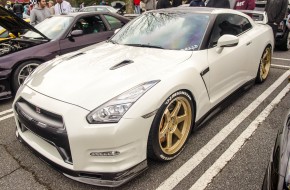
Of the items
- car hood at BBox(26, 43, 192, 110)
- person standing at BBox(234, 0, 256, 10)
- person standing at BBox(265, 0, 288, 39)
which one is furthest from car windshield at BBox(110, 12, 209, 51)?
person standing at BBox(265, 0, 288, 39)

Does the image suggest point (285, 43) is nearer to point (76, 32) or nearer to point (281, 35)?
point (281, 35)

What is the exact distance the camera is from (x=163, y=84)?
102 inches

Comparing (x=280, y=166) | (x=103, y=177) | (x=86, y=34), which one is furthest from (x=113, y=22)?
(x=280, y=166)

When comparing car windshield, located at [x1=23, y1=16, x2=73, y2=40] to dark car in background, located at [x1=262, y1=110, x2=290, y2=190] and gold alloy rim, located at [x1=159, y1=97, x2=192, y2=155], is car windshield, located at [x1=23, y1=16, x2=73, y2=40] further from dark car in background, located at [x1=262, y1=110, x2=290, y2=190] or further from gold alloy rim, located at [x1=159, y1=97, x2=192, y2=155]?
dark car in background, located at [x1=262, y1=110, x2=290, y2=190]

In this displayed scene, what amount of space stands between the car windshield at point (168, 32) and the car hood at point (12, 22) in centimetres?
176

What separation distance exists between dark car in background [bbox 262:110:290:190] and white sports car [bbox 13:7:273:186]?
1010 millimetres

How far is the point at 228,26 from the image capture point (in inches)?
151

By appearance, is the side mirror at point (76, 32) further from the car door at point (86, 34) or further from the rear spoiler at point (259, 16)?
the rear spoiler at point (259, 16)

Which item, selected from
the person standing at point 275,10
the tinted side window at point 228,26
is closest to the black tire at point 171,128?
the tinted side window at point 228,26

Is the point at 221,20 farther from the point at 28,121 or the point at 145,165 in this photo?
the point at 28,121

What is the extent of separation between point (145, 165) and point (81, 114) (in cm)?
70

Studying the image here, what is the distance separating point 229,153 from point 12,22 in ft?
12.9

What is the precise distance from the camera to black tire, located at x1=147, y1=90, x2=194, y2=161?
8.27ft

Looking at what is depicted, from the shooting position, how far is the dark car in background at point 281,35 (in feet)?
23.8
